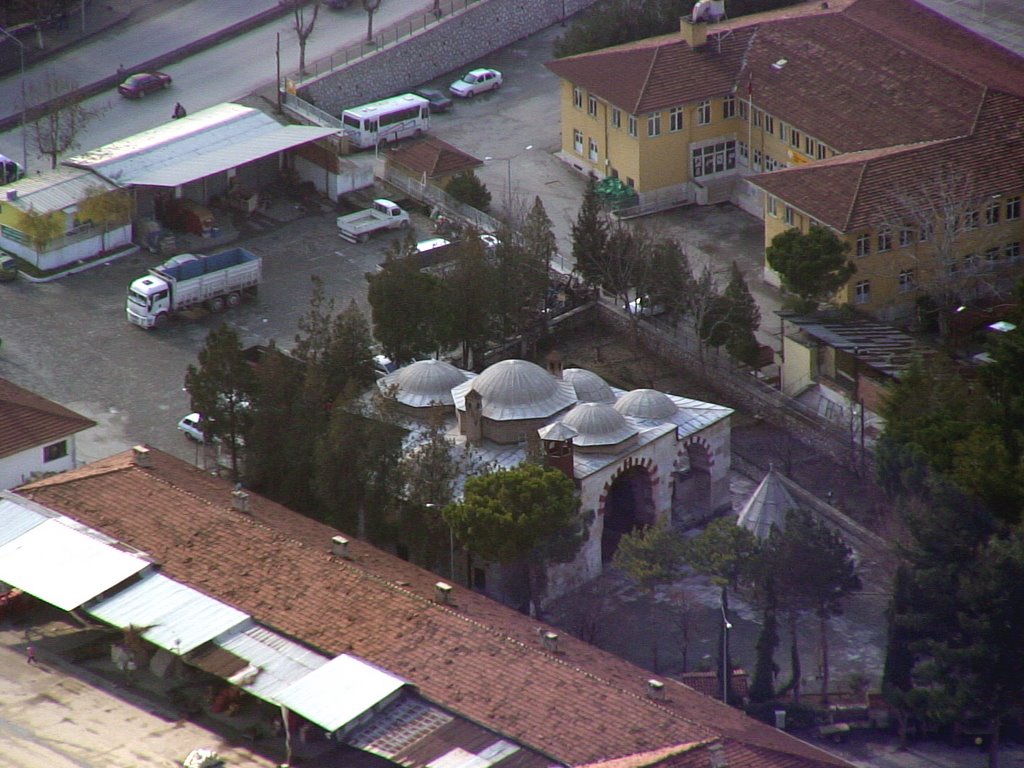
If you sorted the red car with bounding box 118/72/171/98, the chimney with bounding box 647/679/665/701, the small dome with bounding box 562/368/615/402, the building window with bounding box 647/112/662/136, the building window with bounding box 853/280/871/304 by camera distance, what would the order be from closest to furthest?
the chimney with bounding box 647/679/665/701 → the small dome with bounding box 562/368/615/402 → the building window with bounding box 853/280/871/304 → the building window with bounding box 647/112/662/136 → the red car with bounding box 118/72/171/98

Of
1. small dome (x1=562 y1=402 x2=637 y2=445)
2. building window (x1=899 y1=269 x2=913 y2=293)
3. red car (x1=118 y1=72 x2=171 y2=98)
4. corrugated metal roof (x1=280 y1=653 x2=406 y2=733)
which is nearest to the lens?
corrugated metal roof (x1=280 y1=653 x2=406 y2=733)

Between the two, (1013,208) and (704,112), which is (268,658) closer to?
(1013,208)

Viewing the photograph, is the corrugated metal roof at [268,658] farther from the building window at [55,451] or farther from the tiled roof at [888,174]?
the tiled roof at [888,174]

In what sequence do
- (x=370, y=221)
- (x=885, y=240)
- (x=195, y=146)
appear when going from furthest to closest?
(x=195, y=146)
(x=370, y=221)
(x=885, y=240)

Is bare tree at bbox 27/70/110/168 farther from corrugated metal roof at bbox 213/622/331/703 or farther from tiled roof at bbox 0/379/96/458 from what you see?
corrugated metal roof at bbox 213/622/331/703

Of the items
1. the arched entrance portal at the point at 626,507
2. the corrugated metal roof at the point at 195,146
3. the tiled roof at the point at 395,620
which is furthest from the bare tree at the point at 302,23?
the arched entrance portal at the point at 626,507

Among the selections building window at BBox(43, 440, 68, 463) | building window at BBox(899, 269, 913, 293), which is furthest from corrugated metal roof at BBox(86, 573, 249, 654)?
building window at BBox(899, 269, 913, 293)

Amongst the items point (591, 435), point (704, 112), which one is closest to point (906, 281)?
point (704, 112)
